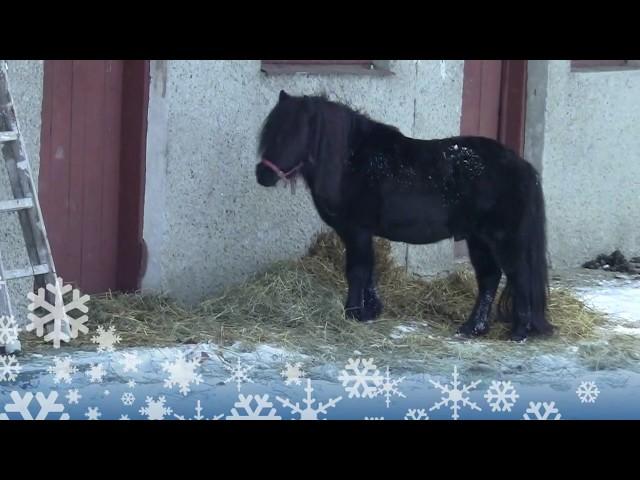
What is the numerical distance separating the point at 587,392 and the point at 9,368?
3112 millimetres

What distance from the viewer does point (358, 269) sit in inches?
303

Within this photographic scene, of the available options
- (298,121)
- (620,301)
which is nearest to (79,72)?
(298,121)

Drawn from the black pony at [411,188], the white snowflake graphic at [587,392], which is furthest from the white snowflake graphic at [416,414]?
the black pony at [411,188]

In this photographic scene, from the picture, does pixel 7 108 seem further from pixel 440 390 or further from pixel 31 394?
pixel 440 390

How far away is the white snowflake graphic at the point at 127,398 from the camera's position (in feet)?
19.8

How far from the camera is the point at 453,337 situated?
7773mm

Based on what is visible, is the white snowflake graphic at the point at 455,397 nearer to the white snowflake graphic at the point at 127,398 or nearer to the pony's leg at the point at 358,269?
the pony's leg at the point at 358,269

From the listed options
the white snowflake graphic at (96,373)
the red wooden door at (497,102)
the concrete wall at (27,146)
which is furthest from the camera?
the red wooden door at (497,102)

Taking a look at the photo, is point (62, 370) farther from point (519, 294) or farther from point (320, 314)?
point (519, 294)

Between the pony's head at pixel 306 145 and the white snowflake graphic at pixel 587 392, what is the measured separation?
74.0 inches

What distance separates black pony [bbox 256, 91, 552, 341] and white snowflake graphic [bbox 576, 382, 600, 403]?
0.82m

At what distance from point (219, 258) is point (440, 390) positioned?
220 cm

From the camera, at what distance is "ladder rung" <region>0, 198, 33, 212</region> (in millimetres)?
6582

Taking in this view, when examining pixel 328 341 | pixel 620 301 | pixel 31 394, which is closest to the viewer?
pixel 31 394
